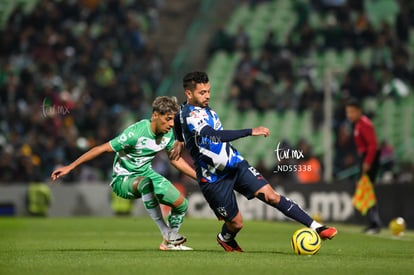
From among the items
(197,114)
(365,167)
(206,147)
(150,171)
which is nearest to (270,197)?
(206,147)

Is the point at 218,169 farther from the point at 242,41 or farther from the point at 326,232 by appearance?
the point at 242,41

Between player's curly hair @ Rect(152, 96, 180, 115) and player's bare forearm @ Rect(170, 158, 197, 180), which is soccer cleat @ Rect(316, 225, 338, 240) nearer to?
player's bare forearm @ Rect(170, 158, 197, 180)

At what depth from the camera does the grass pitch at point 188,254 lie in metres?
9.47

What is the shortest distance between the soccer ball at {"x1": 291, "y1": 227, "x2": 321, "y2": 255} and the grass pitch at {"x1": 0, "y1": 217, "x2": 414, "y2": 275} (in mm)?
121

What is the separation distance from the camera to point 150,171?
12578 millimetres

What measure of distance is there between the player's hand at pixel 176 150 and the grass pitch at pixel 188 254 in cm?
115

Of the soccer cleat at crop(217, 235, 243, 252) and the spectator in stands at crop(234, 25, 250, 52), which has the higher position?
the spectator in stands at crop(234, 25, 250, 52)

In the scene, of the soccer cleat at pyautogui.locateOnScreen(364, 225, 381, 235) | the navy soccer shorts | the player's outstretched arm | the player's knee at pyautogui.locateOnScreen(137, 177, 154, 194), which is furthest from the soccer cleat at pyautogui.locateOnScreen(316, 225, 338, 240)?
the soccer cleat at pyautogui.locateOnScreen(364, 225, 381, 235)

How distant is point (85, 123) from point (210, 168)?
1484 cm

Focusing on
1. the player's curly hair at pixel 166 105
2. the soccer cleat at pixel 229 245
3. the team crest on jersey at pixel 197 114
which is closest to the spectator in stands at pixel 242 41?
the player's curly hair at pixel 166 105

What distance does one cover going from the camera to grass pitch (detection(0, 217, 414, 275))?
947cm

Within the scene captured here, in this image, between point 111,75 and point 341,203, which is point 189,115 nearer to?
point 341,203

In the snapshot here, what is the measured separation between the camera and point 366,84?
2636 centimetres

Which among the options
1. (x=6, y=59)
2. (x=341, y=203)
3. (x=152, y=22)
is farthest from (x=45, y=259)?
(x=152, y=22)
